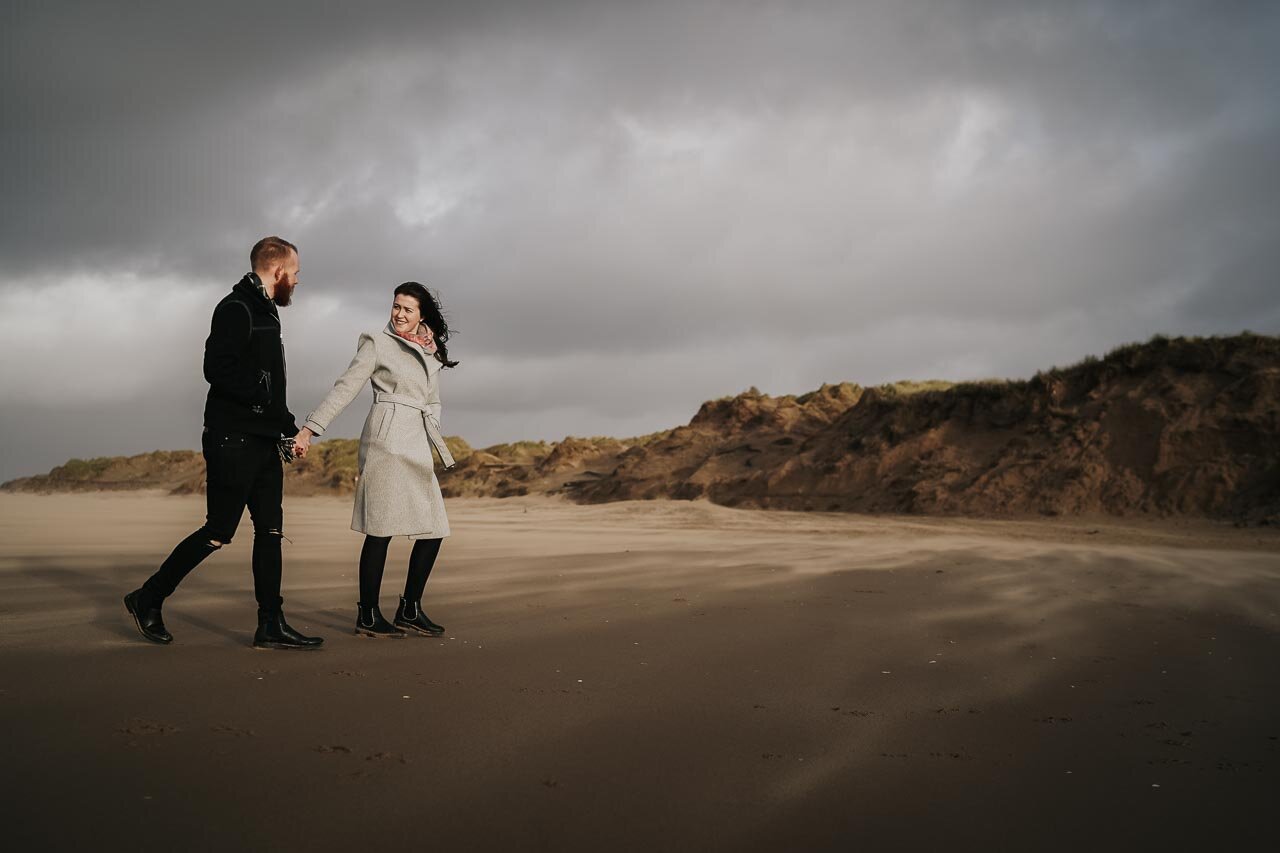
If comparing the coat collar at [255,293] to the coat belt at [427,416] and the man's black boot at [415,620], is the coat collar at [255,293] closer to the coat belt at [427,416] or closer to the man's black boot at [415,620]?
the coat belt at [427,416]

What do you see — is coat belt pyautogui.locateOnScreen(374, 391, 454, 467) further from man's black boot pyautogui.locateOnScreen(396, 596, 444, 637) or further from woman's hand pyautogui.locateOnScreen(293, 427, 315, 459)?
man's black boot pyautogui.locateOnScreen(396, 596, 444, 637)

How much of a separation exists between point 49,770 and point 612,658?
2.22 m

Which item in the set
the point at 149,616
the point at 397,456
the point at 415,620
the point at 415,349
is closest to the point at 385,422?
the point at 397,456

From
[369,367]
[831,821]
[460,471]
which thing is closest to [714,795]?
[831,821]

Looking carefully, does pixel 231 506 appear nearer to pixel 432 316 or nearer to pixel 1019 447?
pixel 432 316

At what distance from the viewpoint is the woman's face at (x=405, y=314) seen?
4617 millimetres

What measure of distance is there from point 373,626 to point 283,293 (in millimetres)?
1873

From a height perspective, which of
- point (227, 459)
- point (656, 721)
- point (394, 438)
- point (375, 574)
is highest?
point (394, 438)

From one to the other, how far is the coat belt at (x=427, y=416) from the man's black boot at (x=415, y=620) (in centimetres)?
82

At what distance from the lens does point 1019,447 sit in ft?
56.7

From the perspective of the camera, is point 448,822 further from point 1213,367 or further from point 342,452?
point 342,452

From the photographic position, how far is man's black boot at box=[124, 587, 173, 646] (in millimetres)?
3877

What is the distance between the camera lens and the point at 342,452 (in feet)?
130

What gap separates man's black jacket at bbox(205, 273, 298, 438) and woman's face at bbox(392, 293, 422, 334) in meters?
0.70
